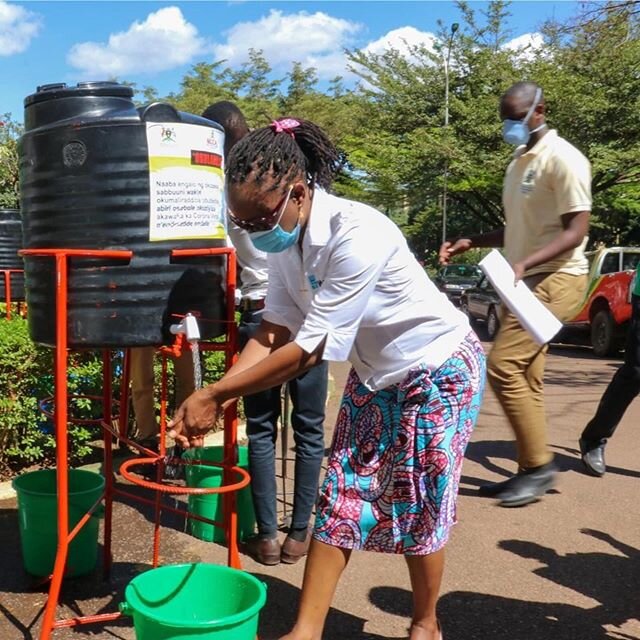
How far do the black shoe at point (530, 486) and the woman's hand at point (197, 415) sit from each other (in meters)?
2.46

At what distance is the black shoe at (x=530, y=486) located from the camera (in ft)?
13.9

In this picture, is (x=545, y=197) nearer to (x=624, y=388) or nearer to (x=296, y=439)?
(x=624, y=388)

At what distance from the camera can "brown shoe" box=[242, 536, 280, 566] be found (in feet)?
11.7

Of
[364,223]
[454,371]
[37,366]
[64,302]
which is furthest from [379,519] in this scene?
[37,366]

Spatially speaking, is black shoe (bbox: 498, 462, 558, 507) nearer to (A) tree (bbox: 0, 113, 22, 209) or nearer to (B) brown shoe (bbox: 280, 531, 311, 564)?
(B) brown shoe (bbox: 280, 531, 311, 564)

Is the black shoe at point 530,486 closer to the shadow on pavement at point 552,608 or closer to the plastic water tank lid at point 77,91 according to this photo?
the shadow on pavement at point 552,608

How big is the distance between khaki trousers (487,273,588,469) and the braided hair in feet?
6.37

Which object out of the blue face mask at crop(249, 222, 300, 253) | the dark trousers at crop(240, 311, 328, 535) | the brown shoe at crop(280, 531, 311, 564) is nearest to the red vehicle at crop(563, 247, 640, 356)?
the dark trousers at crop(240, 311, 328, 535)

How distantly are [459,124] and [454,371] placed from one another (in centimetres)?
2057

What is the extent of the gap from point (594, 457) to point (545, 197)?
174 cm

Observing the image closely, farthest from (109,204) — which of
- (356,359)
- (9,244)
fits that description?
(9,244)

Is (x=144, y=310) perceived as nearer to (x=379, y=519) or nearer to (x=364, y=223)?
(x=364, y=223)

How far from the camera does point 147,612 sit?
2203 mm

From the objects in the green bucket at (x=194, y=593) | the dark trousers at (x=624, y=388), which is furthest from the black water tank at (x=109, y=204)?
the dark trousers at (x=624, y=388)
